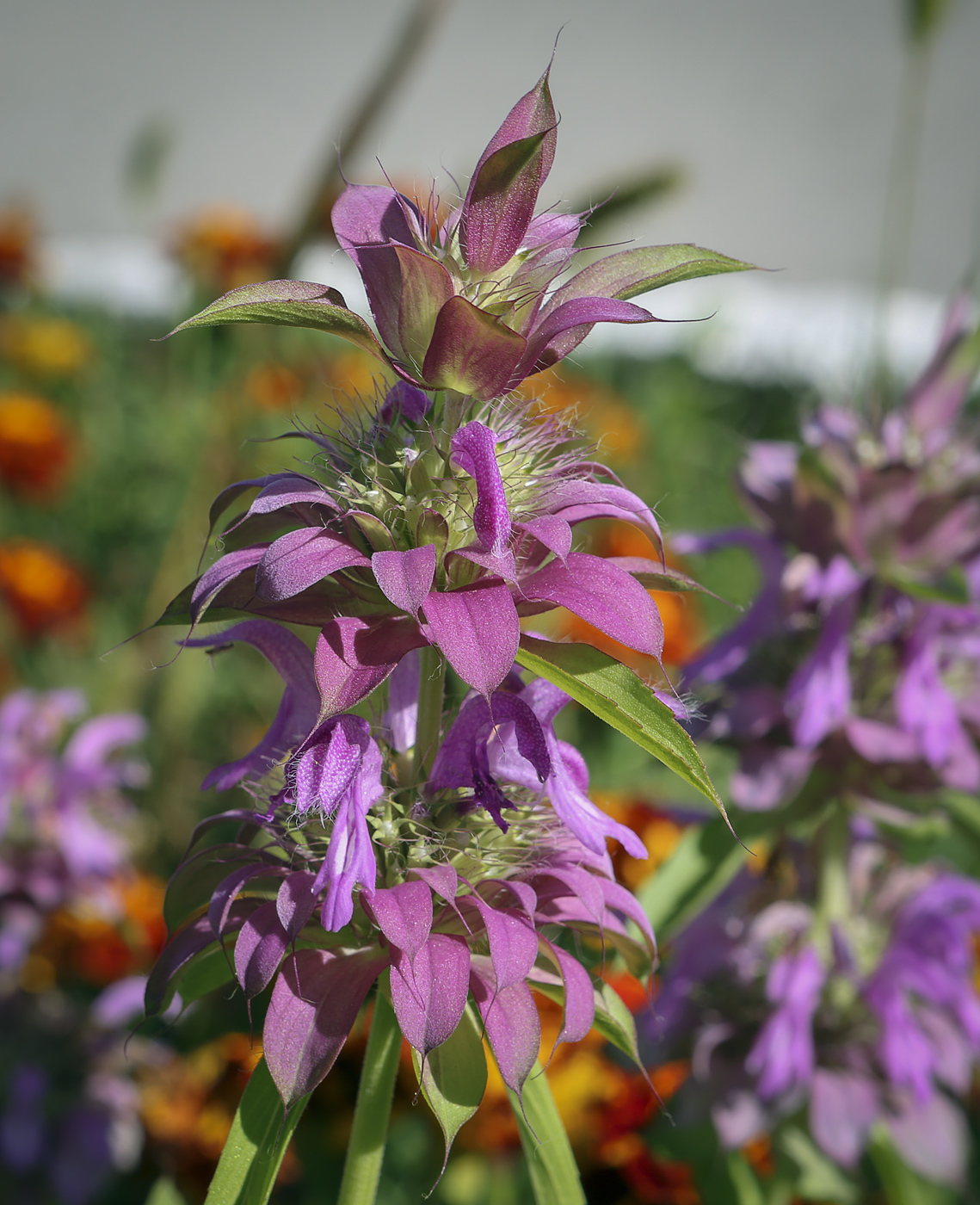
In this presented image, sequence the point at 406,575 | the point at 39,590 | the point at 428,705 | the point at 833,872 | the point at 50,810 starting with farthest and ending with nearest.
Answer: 1. the point at 39,590
2. the point at 50,810
3. the point at 833,872
4. the point at 428,705
5. the point at 406,575

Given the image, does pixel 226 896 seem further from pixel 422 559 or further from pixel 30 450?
pixel 30 450

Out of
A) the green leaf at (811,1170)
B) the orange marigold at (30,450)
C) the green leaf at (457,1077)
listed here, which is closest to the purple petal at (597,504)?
the green leaf at (457,1077)

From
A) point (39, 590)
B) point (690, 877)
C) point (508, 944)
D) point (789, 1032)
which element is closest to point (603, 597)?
point (508, 944)

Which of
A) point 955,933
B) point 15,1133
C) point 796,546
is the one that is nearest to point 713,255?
point 796,546

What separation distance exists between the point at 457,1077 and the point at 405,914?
3.2 inches

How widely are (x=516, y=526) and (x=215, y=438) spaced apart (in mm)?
1021

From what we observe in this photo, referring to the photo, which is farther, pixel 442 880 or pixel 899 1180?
pixel 899 1180

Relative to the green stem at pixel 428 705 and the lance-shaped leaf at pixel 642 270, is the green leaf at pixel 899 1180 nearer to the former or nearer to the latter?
the green stem at pixel 428 705

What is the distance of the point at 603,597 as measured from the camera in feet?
1.18

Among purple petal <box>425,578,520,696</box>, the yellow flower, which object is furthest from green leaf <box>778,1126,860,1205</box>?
the yellow flower

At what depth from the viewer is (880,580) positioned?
31.2 inches

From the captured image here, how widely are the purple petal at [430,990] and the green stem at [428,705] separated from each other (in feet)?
0.23

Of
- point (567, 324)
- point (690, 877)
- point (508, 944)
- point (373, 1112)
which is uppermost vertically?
point (567, 324)

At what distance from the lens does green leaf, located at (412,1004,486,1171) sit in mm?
388
